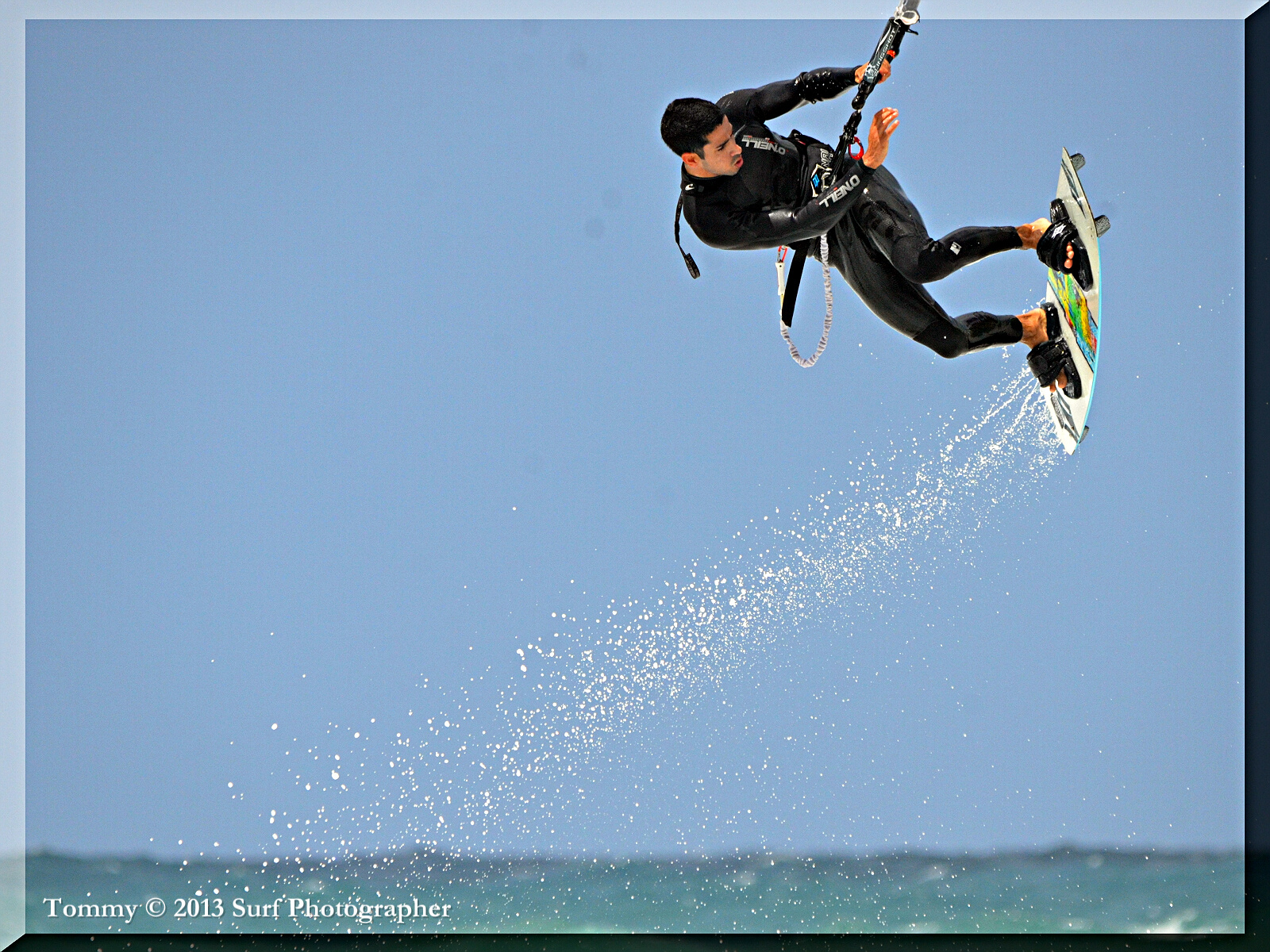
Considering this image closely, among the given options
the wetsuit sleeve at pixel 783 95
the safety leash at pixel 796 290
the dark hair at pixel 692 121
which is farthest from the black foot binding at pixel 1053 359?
the dark hair at pixel 692 121

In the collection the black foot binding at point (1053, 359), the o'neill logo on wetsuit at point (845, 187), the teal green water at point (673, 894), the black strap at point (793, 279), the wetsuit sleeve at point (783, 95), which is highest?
the wetsuit sleeve at point (783, 95)

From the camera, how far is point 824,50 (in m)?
3.98

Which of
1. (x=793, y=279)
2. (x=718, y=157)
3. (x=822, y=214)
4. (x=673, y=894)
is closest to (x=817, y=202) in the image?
(x=822, y=214)

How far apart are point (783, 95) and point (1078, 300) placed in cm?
96

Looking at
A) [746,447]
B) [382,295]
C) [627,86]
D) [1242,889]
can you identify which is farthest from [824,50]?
[1242,889]

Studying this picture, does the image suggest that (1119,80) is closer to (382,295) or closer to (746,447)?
(746,447)

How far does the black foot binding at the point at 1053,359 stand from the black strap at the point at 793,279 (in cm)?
70

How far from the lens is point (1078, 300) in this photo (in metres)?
3.21

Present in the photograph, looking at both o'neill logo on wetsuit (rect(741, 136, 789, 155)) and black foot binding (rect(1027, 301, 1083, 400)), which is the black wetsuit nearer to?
o'neill logo on wetsuit (rect(741, 136, 789, 155))

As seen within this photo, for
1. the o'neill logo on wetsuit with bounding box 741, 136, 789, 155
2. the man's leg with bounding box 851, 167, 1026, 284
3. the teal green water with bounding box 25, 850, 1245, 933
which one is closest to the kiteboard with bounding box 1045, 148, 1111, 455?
the man's leg with bounding box 851, 167, 1026, 284

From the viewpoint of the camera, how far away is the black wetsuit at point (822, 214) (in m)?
3.06

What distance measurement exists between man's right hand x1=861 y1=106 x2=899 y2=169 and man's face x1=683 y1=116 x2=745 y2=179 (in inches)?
13.0

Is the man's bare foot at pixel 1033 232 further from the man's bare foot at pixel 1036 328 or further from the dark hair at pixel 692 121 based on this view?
the dark hair at pixel 692 121

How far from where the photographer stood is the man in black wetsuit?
2990 millimetres
